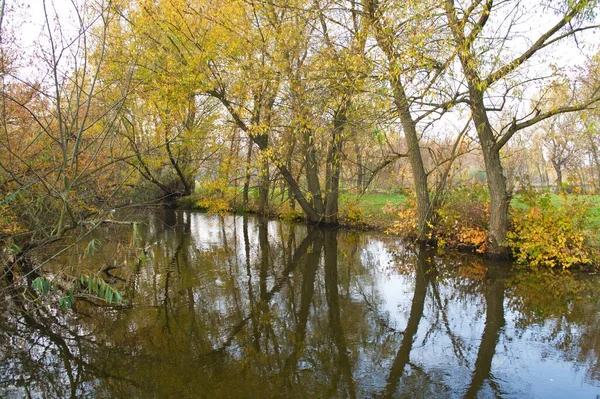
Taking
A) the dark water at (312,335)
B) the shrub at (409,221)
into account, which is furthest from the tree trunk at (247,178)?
the dark water at (312,335)

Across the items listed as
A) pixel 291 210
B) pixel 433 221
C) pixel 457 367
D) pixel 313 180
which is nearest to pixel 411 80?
pixel 457 367

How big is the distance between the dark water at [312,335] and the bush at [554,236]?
25.4 inches

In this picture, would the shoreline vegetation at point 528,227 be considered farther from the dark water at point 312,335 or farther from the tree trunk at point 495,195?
the dark water at point 312,335

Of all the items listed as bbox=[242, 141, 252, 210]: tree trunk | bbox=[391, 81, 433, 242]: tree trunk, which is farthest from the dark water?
bbox=[242, 141, 252, 210]: tree trunk

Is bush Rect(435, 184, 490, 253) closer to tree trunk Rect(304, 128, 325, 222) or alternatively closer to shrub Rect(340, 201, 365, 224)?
shrub Rect(340, 201, 365, 224)

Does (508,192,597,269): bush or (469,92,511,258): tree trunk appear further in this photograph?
(469,92,511,258): tree trunk

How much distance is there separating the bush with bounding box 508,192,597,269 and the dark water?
65 cm

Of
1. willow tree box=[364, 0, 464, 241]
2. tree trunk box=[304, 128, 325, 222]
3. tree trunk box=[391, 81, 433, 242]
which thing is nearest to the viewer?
willow tree box=[364, 0, 464, 241]

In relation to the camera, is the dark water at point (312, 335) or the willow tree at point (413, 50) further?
the willow tree at point (413, 50)

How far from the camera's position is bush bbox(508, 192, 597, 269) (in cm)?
1000

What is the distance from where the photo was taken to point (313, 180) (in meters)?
18.9

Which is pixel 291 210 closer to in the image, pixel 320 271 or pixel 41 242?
pixel 320 271

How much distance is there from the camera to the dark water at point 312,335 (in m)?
5.16

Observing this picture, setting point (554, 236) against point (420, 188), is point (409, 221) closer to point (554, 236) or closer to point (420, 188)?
point (420, 188)
